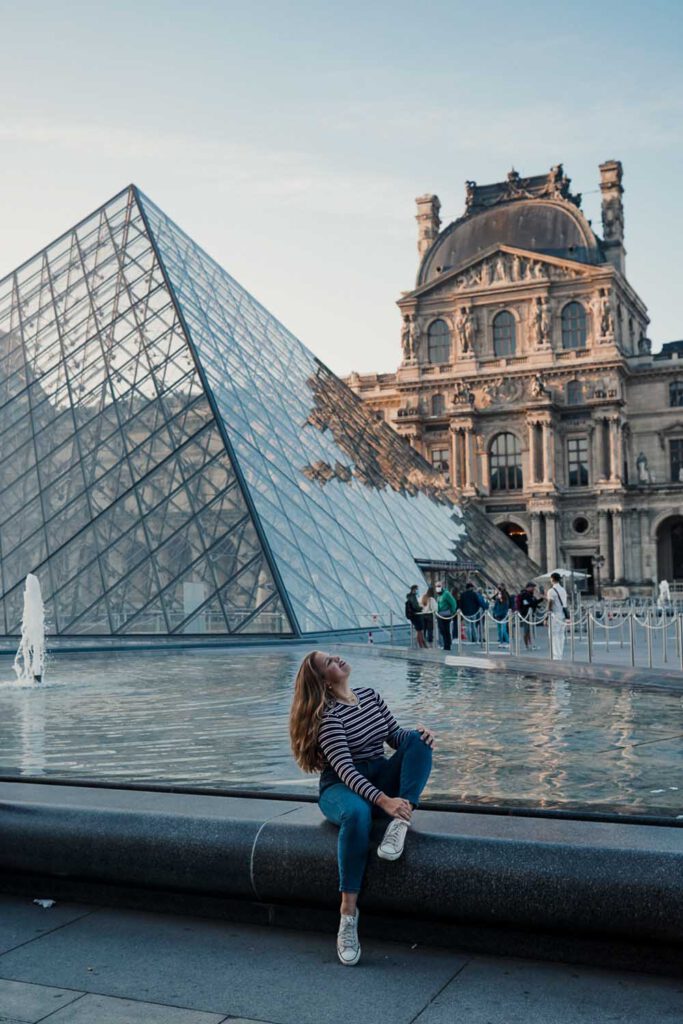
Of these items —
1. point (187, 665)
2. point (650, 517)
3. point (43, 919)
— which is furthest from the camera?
point (650, 517)

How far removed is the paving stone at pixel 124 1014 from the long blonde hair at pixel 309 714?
46.5 inches

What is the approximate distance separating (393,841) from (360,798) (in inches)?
9.8

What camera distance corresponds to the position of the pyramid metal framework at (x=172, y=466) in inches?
749

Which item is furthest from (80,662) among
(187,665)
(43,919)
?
(43,919)

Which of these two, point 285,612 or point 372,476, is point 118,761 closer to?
point 285,612

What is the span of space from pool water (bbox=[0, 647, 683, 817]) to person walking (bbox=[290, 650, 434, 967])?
926 millimetres

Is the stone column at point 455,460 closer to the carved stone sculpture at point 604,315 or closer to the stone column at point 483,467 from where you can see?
the stone column at point 483,467

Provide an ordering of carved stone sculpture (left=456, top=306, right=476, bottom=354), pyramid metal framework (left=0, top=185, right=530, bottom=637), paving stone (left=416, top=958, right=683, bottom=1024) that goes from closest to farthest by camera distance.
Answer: paving stone (left=416, top=958, right=683, bottom=1024)
pyramid metal framework (left=0, top=185, right=530, bottom=637)
carved stone sculpture (left=456, top=306, right=476, bottom=354)

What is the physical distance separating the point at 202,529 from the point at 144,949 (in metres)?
15.8

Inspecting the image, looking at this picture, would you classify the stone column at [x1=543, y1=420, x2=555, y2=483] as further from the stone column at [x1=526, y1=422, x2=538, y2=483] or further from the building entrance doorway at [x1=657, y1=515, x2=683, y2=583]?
the building entrance doorway at [x1=657, y1=515, x2=683, y2=583]

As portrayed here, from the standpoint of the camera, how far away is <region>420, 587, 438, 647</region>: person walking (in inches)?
756

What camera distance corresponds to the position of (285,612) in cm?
1817

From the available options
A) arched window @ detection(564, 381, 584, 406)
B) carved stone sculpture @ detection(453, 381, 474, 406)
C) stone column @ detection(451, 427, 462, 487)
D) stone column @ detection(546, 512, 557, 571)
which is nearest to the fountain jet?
stone column @ detection(546, 512, 557, 571)

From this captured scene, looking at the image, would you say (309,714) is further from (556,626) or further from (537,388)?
(537,388)
